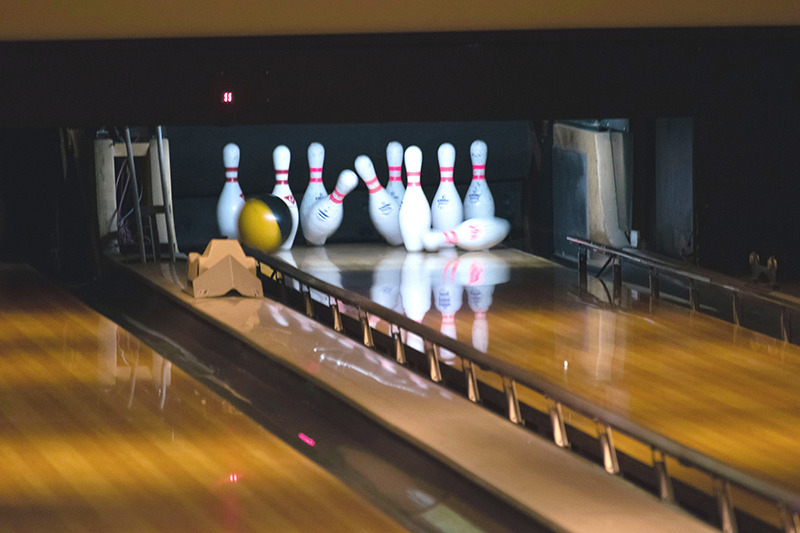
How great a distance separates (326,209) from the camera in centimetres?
564

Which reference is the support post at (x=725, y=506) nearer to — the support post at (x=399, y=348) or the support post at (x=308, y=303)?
the support post at (x=399, y=348)

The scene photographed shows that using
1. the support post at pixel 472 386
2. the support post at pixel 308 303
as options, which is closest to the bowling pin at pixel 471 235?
the support post at pixel 308 303

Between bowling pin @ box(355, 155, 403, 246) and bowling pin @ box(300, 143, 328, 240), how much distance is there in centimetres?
20

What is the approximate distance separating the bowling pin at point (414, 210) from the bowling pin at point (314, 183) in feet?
1.43

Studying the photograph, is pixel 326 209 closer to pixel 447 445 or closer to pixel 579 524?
pixel 447 445

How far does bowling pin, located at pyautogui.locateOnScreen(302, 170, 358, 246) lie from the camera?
5.52 m

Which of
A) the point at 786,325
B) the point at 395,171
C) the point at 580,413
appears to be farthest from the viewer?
the point at 395,171

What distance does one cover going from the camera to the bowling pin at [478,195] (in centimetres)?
565

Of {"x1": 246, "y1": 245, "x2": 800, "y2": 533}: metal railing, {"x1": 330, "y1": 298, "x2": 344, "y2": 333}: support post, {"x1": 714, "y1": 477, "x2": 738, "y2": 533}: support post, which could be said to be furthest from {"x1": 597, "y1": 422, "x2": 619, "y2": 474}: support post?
{"x1": 330, "y1": 298, "x2": 344, "y2": 333}: support post

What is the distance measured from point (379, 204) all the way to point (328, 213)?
0.85ft

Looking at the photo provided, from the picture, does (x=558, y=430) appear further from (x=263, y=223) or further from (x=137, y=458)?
(x=263, y=223)

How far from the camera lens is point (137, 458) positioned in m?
2.60

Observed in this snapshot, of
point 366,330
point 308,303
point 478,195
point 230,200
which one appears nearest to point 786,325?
point 366,330

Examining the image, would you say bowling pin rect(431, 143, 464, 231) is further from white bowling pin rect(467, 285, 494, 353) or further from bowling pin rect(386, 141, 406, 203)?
white bowling pin rect(467, 285, 494, 353)
